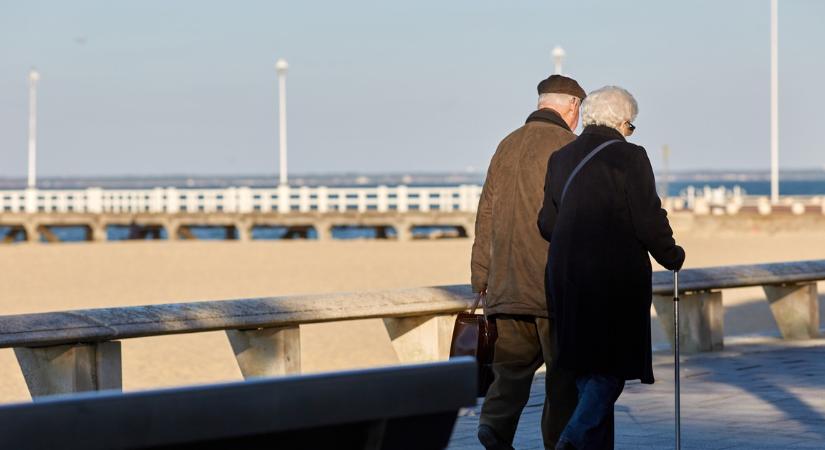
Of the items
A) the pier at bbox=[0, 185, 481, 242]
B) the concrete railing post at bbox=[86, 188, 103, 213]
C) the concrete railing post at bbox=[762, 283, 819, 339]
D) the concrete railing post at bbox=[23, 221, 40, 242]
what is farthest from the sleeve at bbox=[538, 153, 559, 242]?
the concrete railing post at bbox=[86, 188, 103, 213]

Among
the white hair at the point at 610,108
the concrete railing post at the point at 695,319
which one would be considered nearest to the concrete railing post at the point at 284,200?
the concrete railing post at the point at 695,319

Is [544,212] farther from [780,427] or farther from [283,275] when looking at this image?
[283,275]

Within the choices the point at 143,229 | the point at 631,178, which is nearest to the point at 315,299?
the point at 631,178

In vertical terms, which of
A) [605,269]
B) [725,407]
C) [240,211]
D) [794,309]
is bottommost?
[725,407]

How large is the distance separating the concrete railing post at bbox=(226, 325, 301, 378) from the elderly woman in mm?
2522

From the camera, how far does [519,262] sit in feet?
21.0

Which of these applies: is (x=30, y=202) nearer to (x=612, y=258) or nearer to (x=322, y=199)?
(x=322, y=199)

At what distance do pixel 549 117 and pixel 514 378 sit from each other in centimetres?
103

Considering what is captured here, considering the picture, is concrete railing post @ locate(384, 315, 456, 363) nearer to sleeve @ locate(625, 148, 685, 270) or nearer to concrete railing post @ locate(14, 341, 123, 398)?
concrete railing post @ locate(14, 341, 123, 398)

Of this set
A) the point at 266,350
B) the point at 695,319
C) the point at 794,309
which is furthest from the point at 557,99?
the point at 794,309

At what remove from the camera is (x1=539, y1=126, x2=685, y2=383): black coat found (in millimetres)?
5824

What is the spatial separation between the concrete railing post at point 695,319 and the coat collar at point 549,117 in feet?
15.2

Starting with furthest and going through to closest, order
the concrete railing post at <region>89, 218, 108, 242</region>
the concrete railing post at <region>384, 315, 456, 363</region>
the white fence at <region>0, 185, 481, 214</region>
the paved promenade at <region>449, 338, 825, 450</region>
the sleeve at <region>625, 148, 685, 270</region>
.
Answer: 1. the concrete railing post at <region>89, 218, 108, 242</region>
2. the white fence at <region>0, 185, 481, 214</region>
3. the concrete railing post at <region>384, 315, 456, 363</region>
4. the paved promenade at <region>449, 338, 825, 450</region>
5. the sleeve at <region>625, 148, 685, 270</region>

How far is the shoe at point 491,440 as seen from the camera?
647 cm
